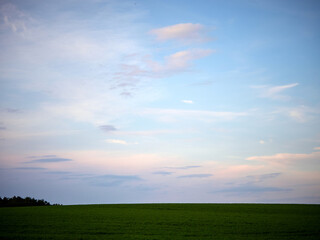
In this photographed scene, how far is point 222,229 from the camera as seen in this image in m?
26.1

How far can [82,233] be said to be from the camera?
23.8 m

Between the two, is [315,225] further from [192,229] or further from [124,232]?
[124,232]

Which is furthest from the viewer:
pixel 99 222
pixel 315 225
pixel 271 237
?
pixel 99 222

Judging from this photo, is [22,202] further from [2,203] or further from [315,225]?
[315,225]

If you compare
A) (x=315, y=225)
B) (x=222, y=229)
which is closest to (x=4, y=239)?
(x=222, y=229)

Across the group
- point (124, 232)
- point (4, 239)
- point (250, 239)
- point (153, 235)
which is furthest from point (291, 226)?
point (4, 239)

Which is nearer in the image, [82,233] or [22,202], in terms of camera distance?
[82,233]

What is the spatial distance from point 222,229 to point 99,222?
11527 mm

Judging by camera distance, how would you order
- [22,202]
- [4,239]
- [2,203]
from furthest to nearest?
[22,202]
[2,203]
[4,239]

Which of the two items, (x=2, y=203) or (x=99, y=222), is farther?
(x=2, y=203)

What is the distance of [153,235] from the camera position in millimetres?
23156

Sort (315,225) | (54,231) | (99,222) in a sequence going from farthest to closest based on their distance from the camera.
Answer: (99,222)
(315,225)
(54,231)

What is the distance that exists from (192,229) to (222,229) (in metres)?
2.50

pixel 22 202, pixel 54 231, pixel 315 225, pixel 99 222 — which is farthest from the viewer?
pixel 22 202
